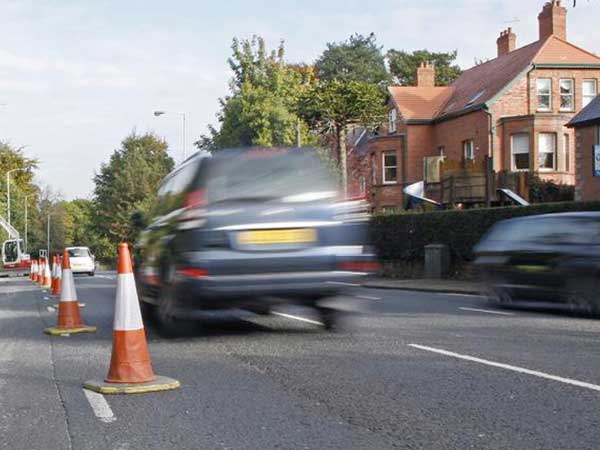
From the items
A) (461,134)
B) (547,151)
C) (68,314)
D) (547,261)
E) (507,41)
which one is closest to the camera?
(68,314)

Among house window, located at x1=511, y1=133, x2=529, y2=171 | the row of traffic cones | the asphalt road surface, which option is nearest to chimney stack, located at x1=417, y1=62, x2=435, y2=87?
house window, located at x1=511, y1=133, x2=529, y2=171

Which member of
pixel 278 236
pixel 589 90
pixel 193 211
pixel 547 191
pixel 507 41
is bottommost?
pixel 278 236

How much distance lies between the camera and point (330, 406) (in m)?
5.80

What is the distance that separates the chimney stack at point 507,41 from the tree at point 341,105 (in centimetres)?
A: 1199

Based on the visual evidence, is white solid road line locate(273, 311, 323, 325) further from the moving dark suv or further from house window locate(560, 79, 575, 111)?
house window locate(560, 79, 575, 111)

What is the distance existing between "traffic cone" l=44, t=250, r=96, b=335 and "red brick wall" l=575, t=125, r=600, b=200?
22313mm

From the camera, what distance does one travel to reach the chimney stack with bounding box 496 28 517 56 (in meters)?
46.7

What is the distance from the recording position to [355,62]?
274 feet

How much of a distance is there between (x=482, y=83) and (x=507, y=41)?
577cm

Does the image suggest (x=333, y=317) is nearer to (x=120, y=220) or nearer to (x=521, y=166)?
(x=521, y=166)

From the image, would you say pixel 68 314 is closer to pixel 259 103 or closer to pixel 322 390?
pixel 322 390

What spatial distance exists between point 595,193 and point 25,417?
2662cm

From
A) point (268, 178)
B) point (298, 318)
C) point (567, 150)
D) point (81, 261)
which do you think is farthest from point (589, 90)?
point (268, 178)

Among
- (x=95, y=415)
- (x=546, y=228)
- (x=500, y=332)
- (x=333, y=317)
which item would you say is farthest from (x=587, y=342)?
(x=95, y=415)
